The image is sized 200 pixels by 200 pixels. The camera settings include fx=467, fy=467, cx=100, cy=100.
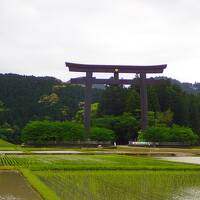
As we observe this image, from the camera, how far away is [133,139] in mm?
64938

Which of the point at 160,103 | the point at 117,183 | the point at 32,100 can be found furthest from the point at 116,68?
the point at 117,183

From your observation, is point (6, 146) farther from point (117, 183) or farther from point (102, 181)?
point (117, 183)

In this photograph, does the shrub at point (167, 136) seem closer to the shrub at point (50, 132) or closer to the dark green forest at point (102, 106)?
the shrub at point (50, 132)

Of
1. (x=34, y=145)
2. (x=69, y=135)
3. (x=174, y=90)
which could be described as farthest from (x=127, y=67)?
(x=174, y=90)

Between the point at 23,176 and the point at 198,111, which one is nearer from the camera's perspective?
the point at 23,176

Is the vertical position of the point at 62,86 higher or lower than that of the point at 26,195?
higher

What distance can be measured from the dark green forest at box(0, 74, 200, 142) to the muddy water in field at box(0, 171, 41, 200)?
48.1m

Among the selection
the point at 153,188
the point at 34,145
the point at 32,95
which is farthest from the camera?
the point at 32,95

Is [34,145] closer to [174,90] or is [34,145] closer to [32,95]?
[174,90]

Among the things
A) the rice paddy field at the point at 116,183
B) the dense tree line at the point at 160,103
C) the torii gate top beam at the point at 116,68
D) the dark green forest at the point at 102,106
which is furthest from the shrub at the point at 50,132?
the rice paddy field at the point at 116,183

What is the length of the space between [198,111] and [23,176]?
62300 millimetres

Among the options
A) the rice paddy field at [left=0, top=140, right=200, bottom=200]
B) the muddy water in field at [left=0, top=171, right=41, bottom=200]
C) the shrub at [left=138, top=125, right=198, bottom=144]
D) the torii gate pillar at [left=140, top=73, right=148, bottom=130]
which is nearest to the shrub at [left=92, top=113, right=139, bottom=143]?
the torii gate pillar at [left=140, top=73, right=148, bottom=130]

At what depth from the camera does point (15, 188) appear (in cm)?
1363

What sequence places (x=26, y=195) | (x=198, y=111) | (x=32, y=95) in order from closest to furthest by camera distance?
(x=26, y=195), (x=198, y=111), (x=32, y=95)
